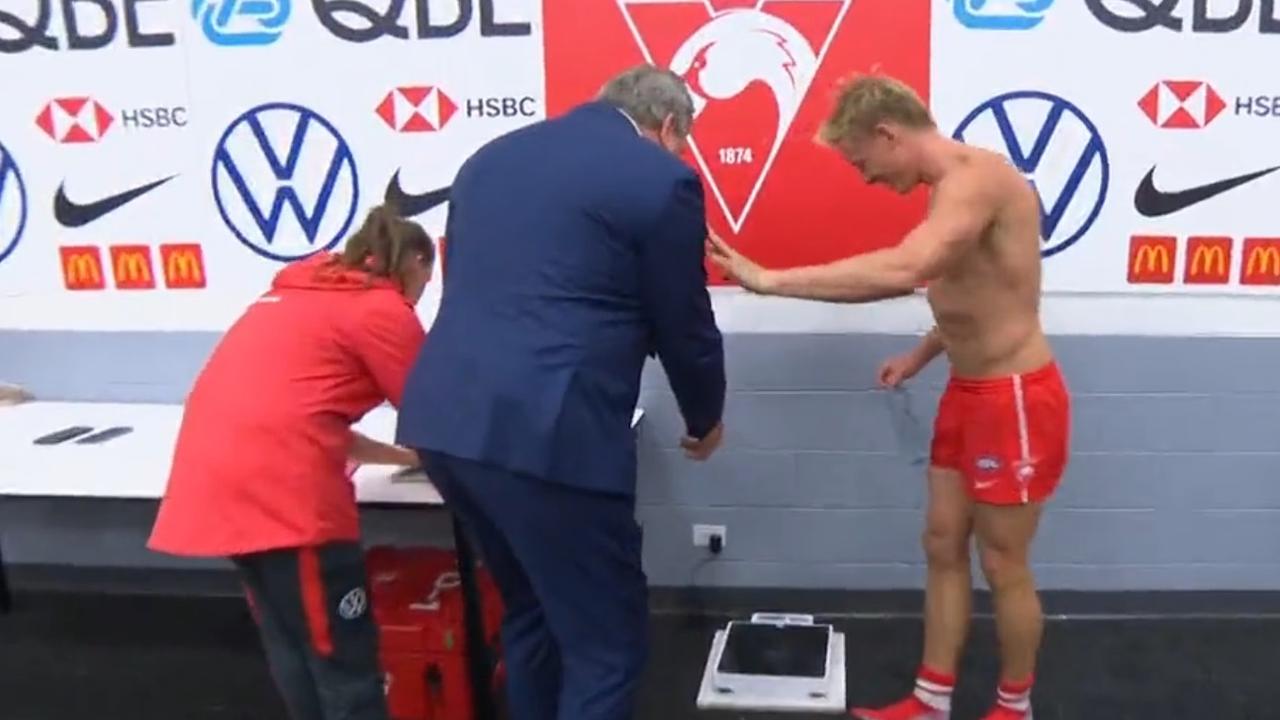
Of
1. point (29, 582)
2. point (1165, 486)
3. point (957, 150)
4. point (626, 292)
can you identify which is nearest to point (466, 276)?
point (626, 292)

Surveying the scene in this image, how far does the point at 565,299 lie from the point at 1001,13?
1.43 m

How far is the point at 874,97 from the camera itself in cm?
225

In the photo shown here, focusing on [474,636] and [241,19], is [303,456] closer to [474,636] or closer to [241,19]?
[474,636]

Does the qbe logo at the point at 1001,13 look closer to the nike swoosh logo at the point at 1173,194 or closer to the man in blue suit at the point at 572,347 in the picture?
the nike swoosh logo at the point at 1173,194

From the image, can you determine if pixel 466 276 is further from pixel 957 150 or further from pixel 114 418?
pixel 114 418

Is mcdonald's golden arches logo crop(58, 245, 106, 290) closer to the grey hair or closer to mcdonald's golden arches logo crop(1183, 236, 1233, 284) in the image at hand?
the grey hair

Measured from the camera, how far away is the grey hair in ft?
6.47

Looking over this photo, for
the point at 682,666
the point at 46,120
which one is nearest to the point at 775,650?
the point at 682,666

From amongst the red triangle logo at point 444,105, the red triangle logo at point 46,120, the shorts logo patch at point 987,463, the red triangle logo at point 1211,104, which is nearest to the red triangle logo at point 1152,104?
the red triangle logo at point 1211,104

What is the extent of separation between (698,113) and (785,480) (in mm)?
934

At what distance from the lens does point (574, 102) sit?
2.83 m

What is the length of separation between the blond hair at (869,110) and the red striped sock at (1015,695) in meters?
1.15

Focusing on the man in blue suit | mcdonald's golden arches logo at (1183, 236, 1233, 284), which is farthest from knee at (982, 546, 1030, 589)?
mcdonald's golden arches logo at (1183, 236, 1233, 284)

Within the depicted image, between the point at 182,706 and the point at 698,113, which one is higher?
the point at 698,113
